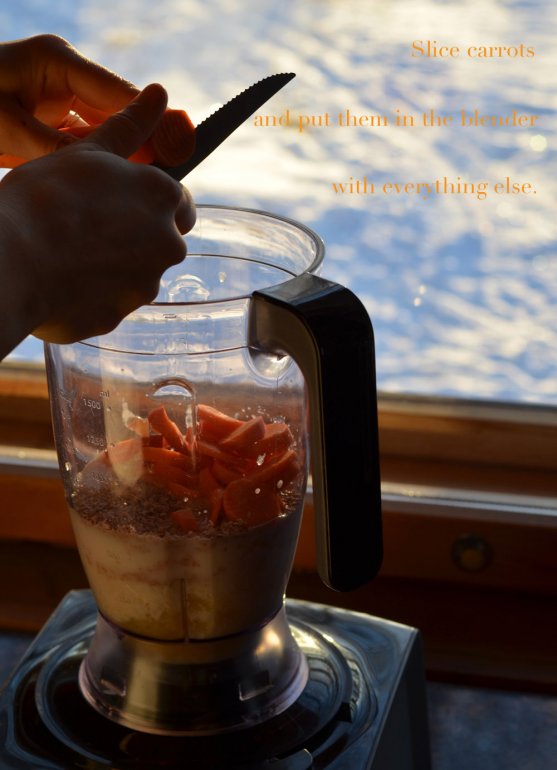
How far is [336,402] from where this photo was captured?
574 mm

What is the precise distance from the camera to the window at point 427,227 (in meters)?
0.92

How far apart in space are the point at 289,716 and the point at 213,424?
196 mm

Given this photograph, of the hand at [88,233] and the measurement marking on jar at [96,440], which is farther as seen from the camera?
the measurement marking on jar at [96,440]

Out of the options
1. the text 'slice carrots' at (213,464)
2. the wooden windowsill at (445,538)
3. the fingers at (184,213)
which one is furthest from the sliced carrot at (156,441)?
the wooden windowsill at (445,538)

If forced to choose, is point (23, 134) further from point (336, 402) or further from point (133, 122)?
point (336, 402)

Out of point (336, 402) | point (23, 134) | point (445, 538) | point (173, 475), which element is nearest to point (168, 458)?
point (173, 475)

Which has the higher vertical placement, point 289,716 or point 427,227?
point 427,227

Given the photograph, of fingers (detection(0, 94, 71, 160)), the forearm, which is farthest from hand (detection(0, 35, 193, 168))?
the forearm

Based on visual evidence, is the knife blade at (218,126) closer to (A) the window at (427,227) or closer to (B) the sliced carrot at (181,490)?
(B) the sliced carrot at (181,490)

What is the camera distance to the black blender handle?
0.56 meters

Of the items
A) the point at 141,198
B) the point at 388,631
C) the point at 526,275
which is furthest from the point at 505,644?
the point at 141,198

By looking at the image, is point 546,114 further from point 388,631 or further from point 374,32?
point 388,631

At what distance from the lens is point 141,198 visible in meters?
0.57
